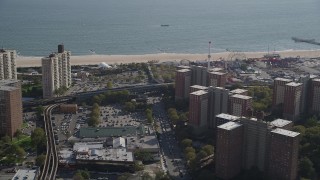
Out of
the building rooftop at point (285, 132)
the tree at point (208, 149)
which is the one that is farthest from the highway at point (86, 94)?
the building rooftop at point (285, 132)

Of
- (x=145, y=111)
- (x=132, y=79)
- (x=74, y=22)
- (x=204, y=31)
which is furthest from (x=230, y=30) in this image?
(x=145, y=111)

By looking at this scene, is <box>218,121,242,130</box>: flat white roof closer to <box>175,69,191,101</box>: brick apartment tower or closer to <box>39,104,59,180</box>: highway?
<box>39,104,59,180</box>: highway

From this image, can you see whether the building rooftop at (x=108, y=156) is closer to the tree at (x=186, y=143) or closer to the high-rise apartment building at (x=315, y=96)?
the tree at (x=186, y=143)

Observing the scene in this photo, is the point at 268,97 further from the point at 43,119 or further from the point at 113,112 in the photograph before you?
the point at 43,119

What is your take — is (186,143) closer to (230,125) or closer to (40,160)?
(230,125)

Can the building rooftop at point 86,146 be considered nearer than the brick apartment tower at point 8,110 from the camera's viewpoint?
Yes

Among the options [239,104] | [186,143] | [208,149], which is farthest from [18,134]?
[239,104]
